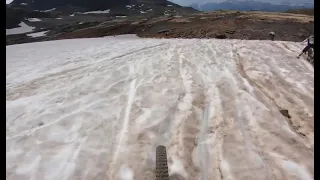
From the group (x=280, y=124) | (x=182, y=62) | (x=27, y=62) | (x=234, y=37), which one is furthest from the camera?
(x=234, y=37)

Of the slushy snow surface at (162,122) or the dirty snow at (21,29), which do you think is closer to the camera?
the slushy snow surface at (162,122)

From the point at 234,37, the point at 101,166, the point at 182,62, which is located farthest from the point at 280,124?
the point at 234,37

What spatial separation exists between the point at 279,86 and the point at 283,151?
3.70 m

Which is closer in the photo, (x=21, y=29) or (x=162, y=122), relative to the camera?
(x=162, y=122)

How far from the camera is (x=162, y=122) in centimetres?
628

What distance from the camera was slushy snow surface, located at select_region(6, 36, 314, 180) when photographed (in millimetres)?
4766

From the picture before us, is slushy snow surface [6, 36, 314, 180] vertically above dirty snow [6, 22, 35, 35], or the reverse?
slushy snow surface [6, 36, 314, 180]

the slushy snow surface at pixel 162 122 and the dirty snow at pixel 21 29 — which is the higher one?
the slushy snow surface at pixel 162 122

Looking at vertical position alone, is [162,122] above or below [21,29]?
above

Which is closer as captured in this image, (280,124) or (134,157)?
(134,157)

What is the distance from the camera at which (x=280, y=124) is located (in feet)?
19.8

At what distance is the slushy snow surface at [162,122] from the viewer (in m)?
4.77

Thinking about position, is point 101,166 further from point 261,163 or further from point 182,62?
point 182,62

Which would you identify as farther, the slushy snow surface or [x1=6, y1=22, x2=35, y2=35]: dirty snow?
[x1=6, y1=22, x2=35, y2=35]: dirty snow
